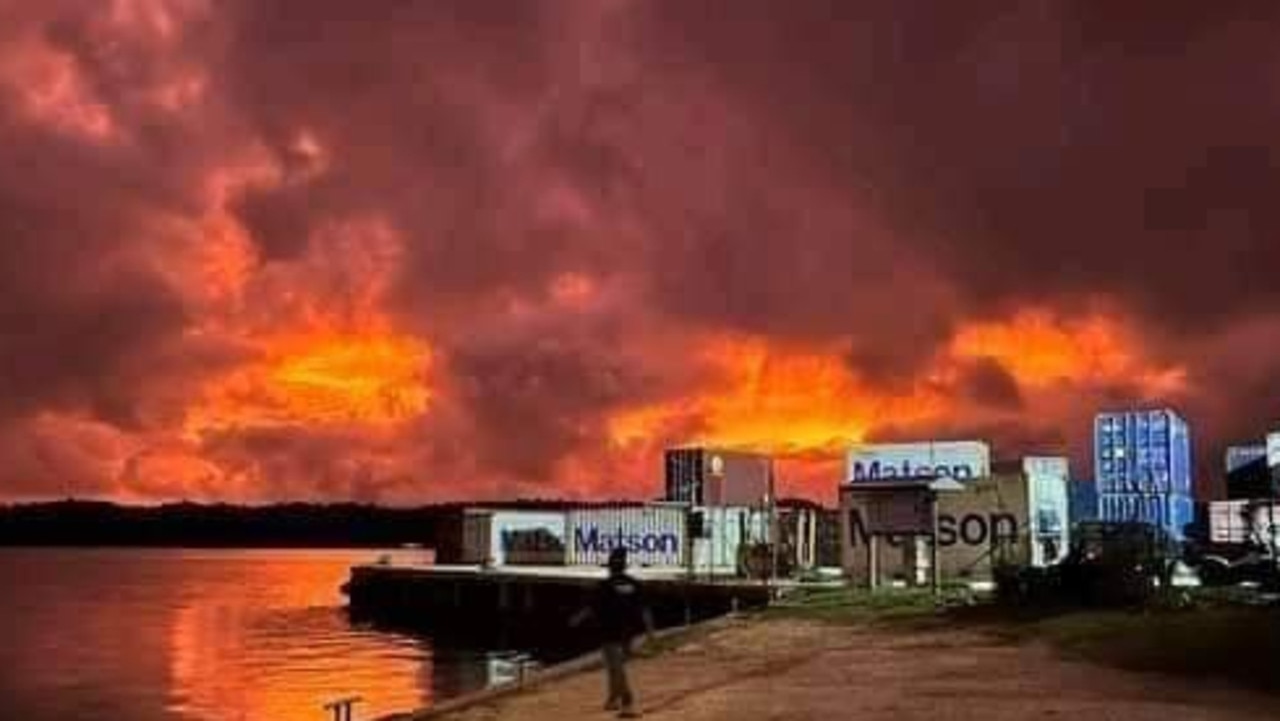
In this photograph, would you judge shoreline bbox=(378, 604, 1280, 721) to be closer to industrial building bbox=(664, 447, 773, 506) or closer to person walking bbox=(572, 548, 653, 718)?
person walking bbox=(572, 548, 653, 718)

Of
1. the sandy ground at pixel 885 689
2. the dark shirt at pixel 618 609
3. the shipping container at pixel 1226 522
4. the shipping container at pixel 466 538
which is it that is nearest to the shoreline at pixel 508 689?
the sandy ground at pixel 885 689

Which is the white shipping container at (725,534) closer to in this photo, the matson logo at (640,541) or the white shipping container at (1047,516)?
the matson logo at (640,541)

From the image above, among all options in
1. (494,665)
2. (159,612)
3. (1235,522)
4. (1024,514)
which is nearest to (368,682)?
(494,665)

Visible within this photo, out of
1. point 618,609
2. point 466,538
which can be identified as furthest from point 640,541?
point 618,609

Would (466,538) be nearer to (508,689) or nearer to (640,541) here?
(640,541)

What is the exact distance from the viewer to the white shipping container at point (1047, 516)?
58188mm

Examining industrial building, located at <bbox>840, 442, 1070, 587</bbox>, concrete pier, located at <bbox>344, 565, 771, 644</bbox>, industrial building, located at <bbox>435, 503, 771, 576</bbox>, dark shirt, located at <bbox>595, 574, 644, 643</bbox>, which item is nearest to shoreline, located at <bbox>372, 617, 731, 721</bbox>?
dark shirt, located at <bbox>595, 574, 644, 643</bbox>

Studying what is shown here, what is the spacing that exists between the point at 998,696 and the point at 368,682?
38439 millimetres

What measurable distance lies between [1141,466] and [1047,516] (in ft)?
66.9

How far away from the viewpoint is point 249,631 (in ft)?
310

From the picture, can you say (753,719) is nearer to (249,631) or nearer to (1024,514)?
(1024,514)

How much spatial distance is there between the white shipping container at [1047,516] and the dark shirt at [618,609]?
3308 centimetres

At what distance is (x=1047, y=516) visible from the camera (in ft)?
195

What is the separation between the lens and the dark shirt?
25.3 meters
